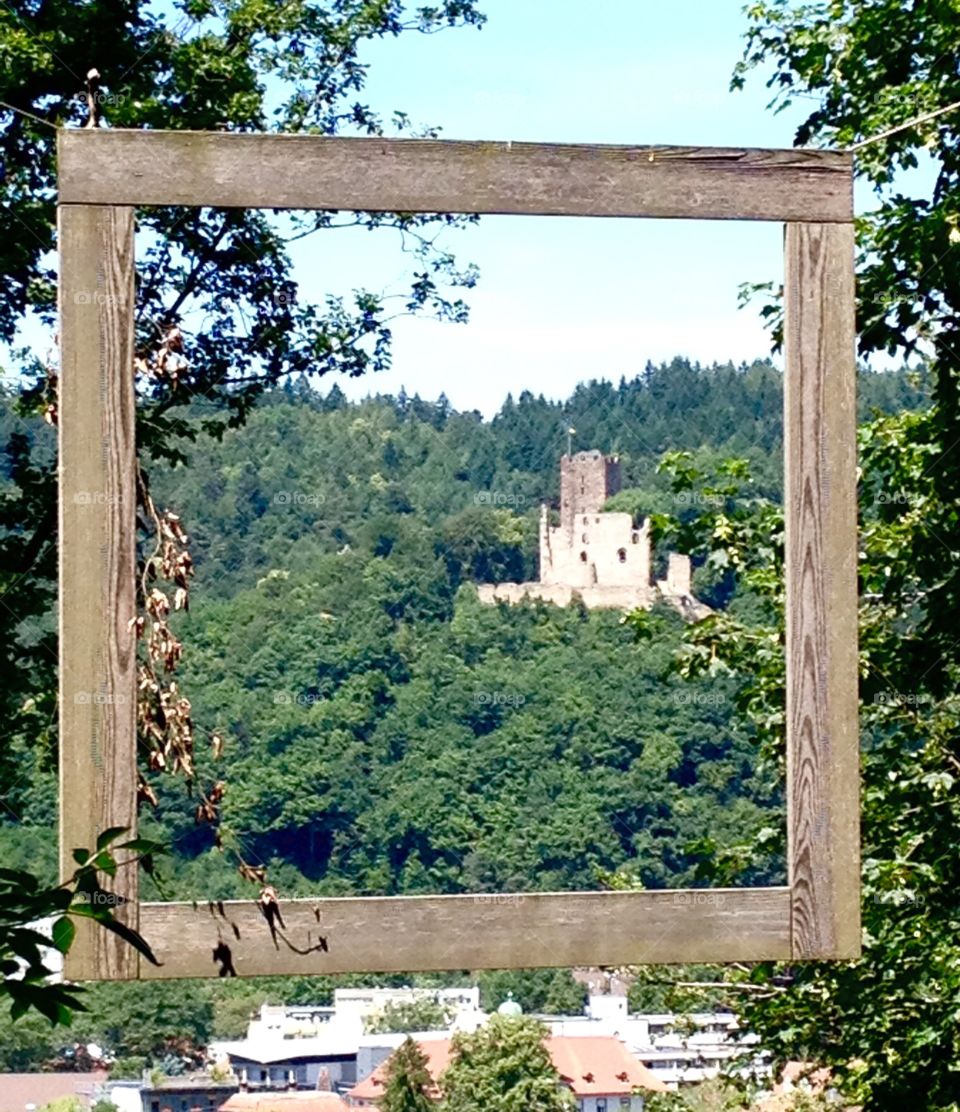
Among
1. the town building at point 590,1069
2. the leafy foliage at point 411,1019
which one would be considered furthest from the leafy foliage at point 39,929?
the town building at point 590,1069

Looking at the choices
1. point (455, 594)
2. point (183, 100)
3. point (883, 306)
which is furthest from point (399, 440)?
point (183, 100)

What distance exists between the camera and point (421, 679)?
216cm

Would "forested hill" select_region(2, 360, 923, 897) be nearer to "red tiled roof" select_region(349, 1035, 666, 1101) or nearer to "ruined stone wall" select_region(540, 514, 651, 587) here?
"ruined stone wall" select_region(540, 514, 651, 587)

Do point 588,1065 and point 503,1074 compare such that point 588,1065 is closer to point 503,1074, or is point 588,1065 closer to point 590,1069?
point 590,1069

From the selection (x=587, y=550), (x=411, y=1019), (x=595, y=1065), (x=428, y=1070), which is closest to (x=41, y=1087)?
(x=428, y=1070)

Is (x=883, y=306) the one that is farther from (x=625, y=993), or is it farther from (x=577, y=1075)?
(x=577, y=1075)

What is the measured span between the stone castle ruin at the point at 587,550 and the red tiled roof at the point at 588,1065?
8952 mm

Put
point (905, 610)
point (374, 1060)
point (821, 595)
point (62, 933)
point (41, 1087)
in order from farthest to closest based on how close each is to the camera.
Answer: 1. point (41, 1087)
2. point (374, 1060)
3. point (905, 610)
4. point (821, 595)
5. point (62, 933)

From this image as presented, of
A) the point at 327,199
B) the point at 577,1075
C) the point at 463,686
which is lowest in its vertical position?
the point at 577,1075

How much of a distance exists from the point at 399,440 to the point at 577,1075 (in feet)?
55.1

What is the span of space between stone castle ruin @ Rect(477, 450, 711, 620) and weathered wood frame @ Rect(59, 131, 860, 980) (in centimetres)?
36

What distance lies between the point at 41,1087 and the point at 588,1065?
10009 millimetres

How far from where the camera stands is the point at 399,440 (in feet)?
7.14

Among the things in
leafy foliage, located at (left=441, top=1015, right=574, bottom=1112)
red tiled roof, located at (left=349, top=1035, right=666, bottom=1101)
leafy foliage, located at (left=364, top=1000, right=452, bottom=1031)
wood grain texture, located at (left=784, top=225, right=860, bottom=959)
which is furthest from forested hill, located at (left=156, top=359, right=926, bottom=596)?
leafy foliage, located at (left=441, top=1015, right=574, bottom=1112)
